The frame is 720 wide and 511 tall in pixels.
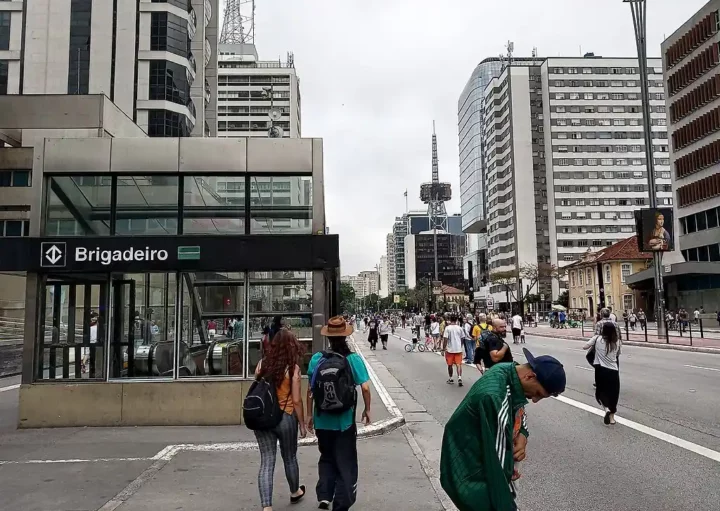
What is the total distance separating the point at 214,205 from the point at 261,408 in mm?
5480

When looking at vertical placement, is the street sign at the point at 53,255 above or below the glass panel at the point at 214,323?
above

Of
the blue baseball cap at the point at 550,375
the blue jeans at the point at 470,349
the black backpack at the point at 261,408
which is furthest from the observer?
the blue jeans at the point at 470,349

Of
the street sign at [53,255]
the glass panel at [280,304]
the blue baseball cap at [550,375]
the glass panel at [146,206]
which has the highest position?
the glass panel at [146,206]

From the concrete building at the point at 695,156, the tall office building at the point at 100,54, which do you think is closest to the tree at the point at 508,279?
the concrete building at the point at 695,156

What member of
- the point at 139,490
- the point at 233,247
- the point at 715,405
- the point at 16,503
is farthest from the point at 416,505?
the point at 715,405

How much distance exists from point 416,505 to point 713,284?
51.4 metres

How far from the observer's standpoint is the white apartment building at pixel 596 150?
103688mm

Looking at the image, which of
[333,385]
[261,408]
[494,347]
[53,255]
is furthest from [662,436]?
[53,255]

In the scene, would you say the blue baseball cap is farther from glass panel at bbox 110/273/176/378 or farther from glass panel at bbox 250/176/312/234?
glass panel at bbox 110/273/176/378

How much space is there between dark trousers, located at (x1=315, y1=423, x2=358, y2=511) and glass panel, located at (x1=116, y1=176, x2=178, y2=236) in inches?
229

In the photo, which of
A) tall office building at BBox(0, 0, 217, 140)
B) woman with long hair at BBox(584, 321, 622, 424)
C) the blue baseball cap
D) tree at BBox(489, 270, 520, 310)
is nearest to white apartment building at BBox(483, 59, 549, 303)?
tree at BBox(489, 270, 520, 310)

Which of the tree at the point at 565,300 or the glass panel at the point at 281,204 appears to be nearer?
the glass panel at the point at 281,204

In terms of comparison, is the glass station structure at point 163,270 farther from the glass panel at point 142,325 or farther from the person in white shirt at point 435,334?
the person in white shirt at point 435,334

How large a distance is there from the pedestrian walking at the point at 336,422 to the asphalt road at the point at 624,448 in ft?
5.95
